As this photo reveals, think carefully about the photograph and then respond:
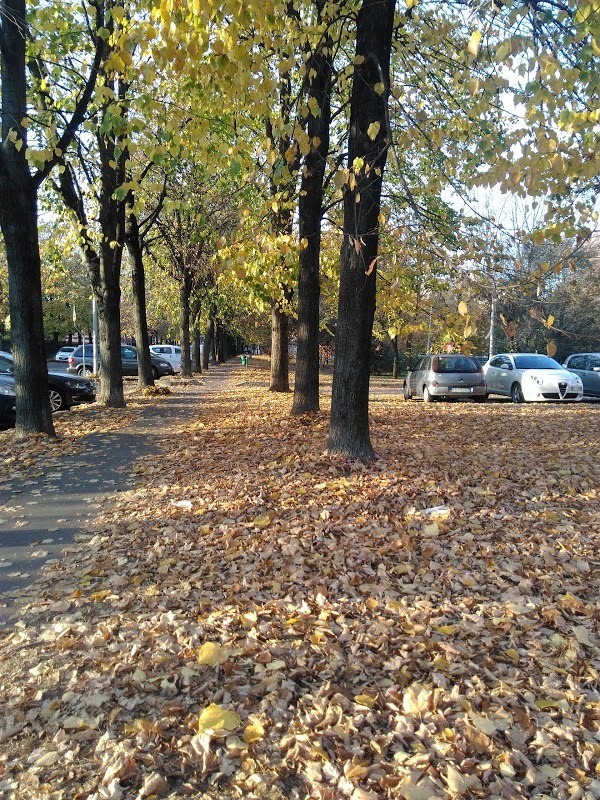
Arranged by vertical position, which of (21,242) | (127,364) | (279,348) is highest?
(21,242)

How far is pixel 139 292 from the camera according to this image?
20000 mm

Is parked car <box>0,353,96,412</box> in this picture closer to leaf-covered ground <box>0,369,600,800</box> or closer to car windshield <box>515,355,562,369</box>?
leaf-covered ground <box>0,369,600,800</box>

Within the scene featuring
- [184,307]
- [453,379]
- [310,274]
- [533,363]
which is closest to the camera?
[310,274]

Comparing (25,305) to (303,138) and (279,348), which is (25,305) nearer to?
(303,138)

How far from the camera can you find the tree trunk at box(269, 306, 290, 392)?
58.9 ft

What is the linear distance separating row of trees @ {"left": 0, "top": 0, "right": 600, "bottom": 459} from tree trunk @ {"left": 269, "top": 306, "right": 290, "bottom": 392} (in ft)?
6.49

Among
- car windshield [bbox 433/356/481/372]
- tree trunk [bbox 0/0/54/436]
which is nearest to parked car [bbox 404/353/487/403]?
car windshield [bbox 433/356/481/372]

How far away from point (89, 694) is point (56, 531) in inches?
119

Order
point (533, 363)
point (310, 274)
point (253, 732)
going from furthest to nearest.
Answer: point (533, 363)
point (310, 274)
point (253, 732)

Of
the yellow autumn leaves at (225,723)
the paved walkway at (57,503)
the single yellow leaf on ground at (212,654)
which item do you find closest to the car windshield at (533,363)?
the paved walkway at (57,503)

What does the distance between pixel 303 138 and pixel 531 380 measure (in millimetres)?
14695

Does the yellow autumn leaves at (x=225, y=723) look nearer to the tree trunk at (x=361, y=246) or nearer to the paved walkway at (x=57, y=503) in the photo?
the paved walkway at (x=57, y=503)

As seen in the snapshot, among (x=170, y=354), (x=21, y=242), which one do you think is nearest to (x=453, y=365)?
(x=21, y=242)

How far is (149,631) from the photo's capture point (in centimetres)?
379
